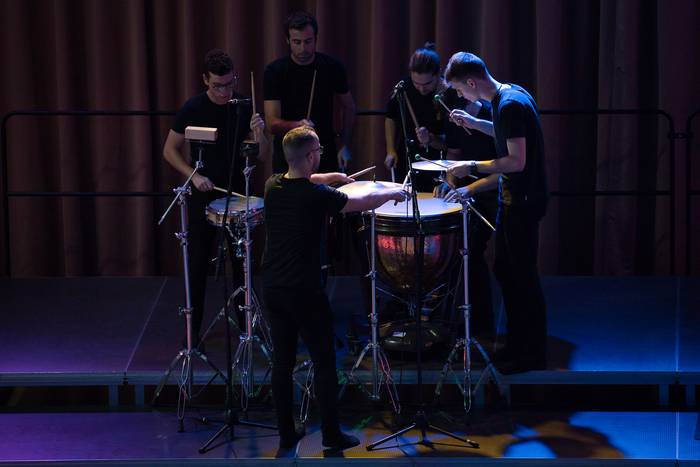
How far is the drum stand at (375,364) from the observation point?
5.34 meters

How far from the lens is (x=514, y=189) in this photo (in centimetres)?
532

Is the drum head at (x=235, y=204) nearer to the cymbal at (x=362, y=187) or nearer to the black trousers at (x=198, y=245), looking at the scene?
the black trousers at (x=198, y=245)

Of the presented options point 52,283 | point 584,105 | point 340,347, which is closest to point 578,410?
point 340,347

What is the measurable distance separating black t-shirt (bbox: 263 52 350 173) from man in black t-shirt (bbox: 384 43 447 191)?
319 mm

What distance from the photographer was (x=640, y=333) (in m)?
6.01

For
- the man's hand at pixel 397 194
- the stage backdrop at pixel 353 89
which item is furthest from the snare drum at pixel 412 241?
the stage backdrop at pixel 353 89

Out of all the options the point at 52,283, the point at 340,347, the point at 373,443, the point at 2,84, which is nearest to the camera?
the point at 373,443

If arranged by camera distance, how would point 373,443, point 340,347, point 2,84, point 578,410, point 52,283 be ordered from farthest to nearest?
1. point 2,84
2. point 52,283
3. point 340,347
4. point 578,410
5. point 373,443

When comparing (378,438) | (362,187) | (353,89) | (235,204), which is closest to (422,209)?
(362,187)

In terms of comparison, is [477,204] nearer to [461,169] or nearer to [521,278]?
[521,278]

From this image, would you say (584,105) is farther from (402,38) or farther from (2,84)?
(2,84)

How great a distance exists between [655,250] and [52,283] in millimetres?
3584

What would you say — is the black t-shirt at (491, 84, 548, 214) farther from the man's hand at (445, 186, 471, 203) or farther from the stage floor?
the stage floor

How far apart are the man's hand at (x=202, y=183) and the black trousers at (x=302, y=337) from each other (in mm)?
832
